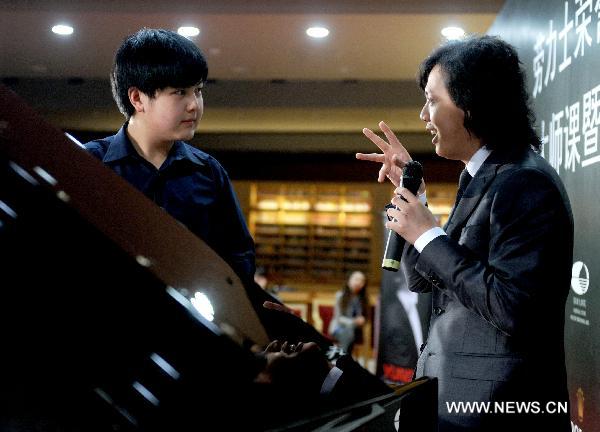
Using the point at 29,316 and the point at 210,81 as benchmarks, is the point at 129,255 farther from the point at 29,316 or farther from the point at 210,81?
the point at 210,81

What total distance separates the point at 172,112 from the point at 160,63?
10cm

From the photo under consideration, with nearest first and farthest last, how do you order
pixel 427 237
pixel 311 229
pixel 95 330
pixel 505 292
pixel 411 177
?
1. pixel 95 330
2. pixel 505 292
3. pixel 427 237
4. pixel 411 177
5. pixel 311 229

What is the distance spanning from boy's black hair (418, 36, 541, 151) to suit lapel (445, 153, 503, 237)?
61mm

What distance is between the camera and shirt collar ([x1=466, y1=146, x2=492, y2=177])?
1.38 metres

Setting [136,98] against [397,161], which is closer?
[136,98]

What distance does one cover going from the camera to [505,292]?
1.16m

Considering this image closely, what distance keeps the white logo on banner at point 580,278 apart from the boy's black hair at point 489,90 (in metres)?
1.24

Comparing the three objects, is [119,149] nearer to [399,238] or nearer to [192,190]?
[192,190]

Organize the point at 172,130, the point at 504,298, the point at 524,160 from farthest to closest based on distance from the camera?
1. the point at 172,130
2. the point at 524,160
3. the point at 504,298

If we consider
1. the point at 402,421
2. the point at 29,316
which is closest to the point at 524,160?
the point at 402,421

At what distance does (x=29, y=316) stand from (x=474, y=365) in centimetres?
83

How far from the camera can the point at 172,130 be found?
138 cm

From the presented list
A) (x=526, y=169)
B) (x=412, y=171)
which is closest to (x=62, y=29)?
(x=412, y=171)

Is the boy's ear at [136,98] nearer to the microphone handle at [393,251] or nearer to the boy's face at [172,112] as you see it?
the boy's face at [172,112]
